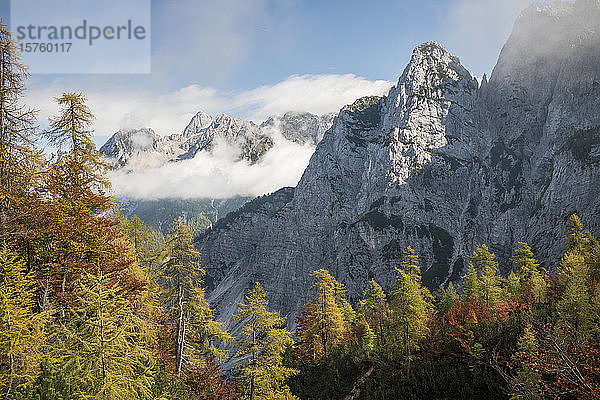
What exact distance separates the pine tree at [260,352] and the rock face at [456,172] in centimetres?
9955

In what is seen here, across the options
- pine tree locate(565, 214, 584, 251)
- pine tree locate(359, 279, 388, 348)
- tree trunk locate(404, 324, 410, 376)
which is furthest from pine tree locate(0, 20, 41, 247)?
pine tree locate(565, 214, 584, 251)

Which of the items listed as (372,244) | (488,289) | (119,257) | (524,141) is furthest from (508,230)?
(119,257)

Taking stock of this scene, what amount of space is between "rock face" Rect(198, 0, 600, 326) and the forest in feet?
273

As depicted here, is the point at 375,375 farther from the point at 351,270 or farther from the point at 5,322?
the point at 351,270

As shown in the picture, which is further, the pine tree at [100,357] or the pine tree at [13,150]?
the pine tree at [13,150]

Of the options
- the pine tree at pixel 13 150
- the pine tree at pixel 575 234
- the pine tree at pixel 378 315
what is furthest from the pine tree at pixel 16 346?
the pine tree at pixel 575 234

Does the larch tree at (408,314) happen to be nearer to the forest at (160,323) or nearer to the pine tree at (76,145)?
the forest at (160,323)

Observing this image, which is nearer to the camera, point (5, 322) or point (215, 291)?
point (5, 322)

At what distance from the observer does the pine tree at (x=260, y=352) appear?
70.6ft

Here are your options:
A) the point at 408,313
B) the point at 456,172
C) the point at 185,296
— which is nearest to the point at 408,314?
the point at 408,313

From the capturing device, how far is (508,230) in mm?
120188

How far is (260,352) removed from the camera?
22.2m

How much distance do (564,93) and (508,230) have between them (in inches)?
2054

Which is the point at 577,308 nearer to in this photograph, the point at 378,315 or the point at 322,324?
the point at 322,324
